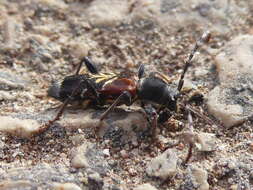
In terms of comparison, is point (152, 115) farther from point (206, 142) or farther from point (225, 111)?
point (225, 111)

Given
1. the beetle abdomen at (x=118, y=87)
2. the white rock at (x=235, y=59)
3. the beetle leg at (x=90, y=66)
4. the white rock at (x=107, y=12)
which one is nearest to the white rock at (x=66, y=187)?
the beetle abdomen at (x=118, y=87)

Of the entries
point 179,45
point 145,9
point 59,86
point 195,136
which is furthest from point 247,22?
point 59,86

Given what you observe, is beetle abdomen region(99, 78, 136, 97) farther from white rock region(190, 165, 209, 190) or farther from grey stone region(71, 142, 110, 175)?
white rock region(190, 165, 209, 190)

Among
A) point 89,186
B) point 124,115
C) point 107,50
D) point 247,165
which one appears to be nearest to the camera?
A: point 89,186

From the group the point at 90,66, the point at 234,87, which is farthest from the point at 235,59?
the point at 90,66

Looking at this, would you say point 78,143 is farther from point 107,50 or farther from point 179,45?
point 179,45
